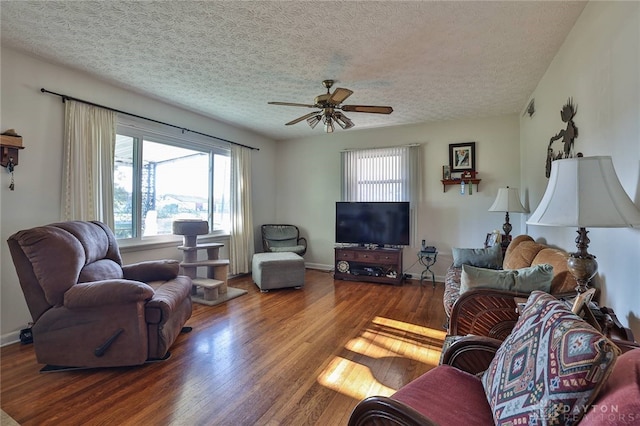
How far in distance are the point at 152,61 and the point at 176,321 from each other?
7.78ft

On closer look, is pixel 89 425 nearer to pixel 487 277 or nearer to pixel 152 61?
pixel 487 277

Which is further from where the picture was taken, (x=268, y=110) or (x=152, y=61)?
(x=268, y=110)

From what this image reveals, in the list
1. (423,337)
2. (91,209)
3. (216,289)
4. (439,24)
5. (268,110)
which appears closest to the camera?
(439,24)

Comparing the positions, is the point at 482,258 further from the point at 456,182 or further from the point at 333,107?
the point at 333,107

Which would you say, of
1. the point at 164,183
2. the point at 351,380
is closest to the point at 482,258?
the point at 351,380

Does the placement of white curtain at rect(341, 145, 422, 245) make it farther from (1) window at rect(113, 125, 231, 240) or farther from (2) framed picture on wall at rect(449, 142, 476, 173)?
(1) window at rect(113, 125, 231, 240)

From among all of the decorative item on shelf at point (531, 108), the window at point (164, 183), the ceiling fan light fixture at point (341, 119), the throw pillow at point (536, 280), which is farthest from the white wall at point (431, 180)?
the throw pillow at point (536, 280)

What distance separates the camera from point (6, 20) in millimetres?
2197

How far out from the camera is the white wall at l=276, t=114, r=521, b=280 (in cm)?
442

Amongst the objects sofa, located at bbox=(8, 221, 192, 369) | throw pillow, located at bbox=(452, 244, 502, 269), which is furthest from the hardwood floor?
throw pillow, located at bbox=(452, 244, 502, 269)

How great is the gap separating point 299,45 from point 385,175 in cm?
298

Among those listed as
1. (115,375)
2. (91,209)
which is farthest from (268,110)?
(115,375)

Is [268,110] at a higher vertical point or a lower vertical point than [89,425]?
higher

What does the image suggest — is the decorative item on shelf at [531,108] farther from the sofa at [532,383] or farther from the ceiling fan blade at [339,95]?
the sofa at [532,383]
